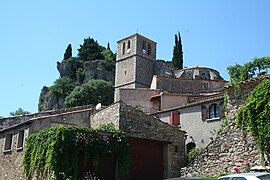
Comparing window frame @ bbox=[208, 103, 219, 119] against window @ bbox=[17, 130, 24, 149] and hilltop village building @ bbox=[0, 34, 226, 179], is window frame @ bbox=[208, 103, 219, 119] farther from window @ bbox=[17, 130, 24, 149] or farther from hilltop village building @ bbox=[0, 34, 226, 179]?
window @ bbox=[17, 130, 24, 149]

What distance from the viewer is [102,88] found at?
56719mm

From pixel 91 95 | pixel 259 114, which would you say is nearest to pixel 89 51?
pixel 91 95

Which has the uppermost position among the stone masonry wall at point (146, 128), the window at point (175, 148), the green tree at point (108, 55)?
the green tree at point (108, 55)

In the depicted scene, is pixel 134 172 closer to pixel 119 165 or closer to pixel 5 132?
pixel 119 165

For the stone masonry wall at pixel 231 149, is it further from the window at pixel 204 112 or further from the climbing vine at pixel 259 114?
the window at pixel 204 112

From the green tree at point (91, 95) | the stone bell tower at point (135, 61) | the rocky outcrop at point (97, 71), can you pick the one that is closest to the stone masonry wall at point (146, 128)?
the stone bell tower at point (135, 61)

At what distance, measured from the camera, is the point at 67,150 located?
16.0 metres

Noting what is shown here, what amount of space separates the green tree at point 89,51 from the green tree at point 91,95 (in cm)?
1531

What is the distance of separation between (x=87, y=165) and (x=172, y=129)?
605 cm

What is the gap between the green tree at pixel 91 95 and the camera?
55.5 meters

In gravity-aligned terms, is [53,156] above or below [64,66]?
below

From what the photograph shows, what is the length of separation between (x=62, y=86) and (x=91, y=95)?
984cm

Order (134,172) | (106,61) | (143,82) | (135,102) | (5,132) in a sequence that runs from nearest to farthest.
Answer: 1. (134,172)
2. (5,132)
3. (135,102)
4. (143,82)
5. (106,61)

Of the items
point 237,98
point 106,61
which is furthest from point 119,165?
point 106,61
